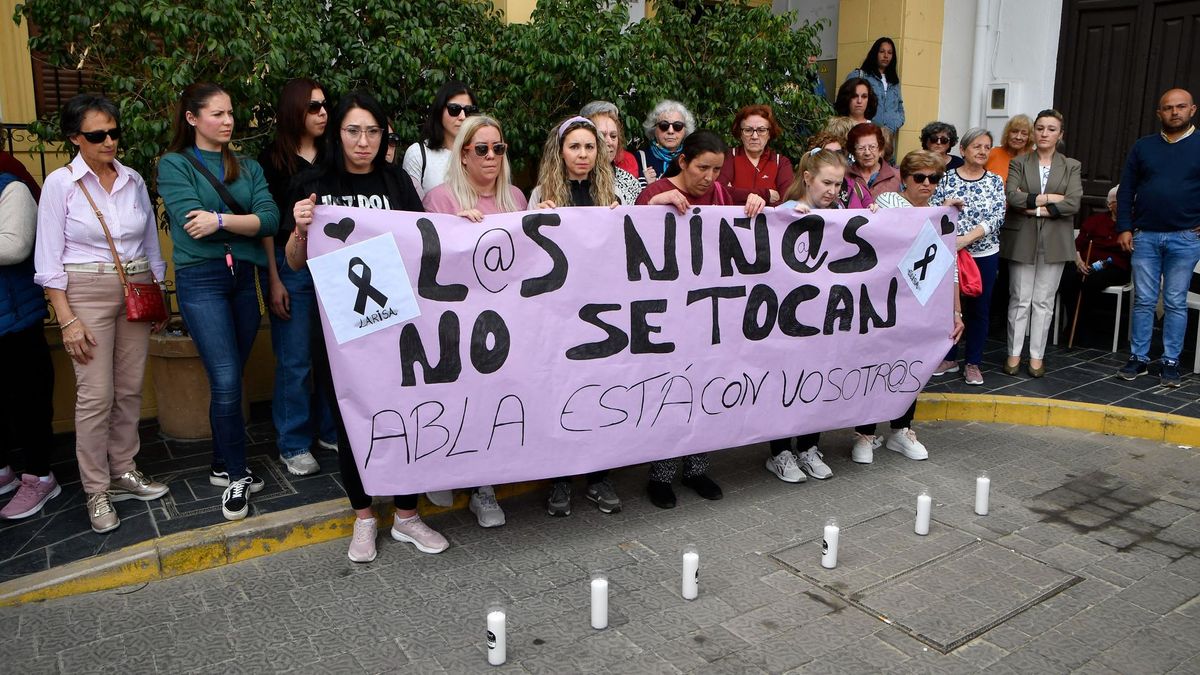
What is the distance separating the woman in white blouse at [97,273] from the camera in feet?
14.8

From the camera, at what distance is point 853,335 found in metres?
5.45

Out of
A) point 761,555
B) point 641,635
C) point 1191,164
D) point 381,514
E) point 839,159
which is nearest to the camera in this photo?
point 641,635

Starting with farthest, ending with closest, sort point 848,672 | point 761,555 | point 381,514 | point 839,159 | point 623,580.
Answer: point 839,159, point 381,514, point 761,555, point 623,580, point 848,672

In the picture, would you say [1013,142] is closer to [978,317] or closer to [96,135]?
[978,317]

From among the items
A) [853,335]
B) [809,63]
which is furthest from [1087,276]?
[853,335]

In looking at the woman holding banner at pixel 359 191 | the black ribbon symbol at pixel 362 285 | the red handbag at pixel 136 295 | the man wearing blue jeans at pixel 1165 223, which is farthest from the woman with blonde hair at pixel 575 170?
the man wearing blue jeans at pixel 1165 223

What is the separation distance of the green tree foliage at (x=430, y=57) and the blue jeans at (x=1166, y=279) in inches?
110

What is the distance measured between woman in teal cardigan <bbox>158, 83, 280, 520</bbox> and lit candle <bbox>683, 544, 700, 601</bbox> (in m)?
2.25

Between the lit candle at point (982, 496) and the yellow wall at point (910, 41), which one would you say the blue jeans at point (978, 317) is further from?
the yellow wall at point (910, 41)

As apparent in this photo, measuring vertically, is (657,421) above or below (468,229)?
below

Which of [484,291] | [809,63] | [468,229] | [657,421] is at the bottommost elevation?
[657,421]

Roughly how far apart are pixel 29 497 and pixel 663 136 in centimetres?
442

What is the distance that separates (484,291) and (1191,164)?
5841 mm

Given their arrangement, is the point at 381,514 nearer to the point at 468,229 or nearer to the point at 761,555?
the point at 468,229
